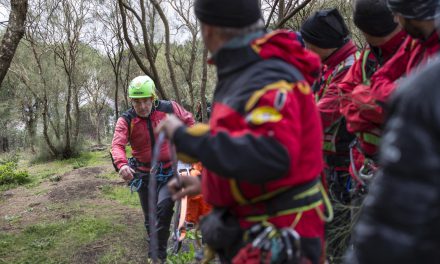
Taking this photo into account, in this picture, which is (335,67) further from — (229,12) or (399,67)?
(229,12)

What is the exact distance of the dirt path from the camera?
6.66m

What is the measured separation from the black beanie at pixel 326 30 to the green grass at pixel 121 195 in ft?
23.2

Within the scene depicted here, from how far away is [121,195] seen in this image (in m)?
11.1

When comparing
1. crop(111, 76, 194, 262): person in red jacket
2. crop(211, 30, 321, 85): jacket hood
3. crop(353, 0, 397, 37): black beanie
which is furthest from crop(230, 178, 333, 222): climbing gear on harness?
crop(111, 76, 194, 262): person in red jacket

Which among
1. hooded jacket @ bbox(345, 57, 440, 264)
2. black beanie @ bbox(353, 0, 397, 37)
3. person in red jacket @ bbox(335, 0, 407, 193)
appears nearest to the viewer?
hooded jacket @ bbox(345, 57, 440, 264)

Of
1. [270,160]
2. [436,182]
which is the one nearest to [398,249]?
[436,182]

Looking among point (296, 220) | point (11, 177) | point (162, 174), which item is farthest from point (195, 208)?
point (11, 177)

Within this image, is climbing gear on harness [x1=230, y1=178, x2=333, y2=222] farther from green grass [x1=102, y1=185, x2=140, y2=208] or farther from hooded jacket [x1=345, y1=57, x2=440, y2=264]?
green grass [x1=102, y1=185, x2=140, y2=208]

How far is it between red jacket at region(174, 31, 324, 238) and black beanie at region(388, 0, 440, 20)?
0.59 m

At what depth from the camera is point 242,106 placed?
1818 mm

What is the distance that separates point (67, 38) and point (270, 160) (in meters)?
22.9

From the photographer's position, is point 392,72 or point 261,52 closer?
point 261,52

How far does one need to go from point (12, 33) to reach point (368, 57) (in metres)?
5.06

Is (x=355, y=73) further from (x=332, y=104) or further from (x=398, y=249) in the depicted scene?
(x=398, y=249)
